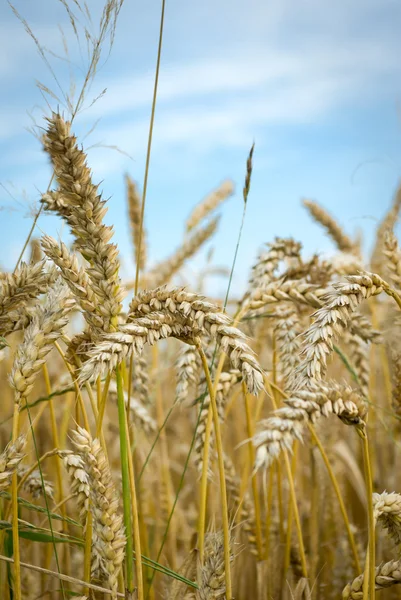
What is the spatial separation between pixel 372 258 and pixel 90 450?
97.9 inches

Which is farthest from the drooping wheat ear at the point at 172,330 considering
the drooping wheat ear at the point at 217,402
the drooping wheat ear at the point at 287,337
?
the drooping wheat ear at the point at 287,337

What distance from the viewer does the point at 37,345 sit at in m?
1.10

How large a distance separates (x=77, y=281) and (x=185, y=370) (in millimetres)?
545

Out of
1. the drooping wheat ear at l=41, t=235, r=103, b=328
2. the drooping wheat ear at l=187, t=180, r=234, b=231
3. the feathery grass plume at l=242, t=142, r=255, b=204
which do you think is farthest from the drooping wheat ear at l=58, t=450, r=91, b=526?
the drooping wheat ear at l=187, t=180, r=234, b=231

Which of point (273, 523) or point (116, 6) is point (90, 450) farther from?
point (273, 523)

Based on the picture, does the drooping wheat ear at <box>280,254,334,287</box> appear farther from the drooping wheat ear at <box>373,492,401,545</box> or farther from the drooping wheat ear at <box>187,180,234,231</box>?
the drooping wheat ear at <box>187,180,234,231</box>

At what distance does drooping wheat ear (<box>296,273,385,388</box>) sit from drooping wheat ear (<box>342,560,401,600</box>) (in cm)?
51

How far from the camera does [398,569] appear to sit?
4.24 feet

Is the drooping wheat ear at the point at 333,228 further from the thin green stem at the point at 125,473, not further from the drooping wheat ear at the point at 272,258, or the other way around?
the thin green stem at the point at 125,473

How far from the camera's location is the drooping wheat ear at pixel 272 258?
6.08 ft

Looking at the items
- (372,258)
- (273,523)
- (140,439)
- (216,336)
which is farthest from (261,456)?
(372,258)

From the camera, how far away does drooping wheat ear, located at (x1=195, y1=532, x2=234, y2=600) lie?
46.4 inches

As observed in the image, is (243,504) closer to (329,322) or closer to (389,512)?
(389,512)

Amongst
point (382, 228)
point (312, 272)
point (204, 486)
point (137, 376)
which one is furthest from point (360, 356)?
point (382, 228)
